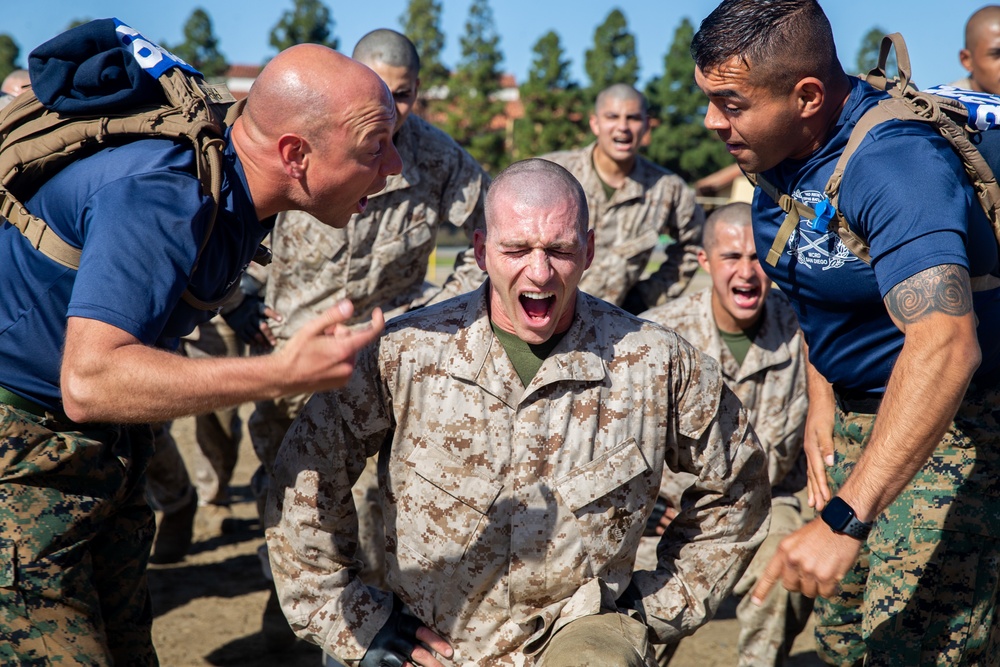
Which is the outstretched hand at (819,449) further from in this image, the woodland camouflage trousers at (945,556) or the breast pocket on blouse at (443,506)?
the breast pocket on blouse at (443,506)

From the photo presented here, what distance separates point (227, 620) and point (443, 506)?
2967 mm

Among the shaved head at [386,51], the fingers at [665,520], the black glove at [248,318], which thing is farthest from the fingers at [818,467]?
the shaved head at [386,51]

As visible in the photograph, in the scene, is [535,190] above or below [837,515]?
above

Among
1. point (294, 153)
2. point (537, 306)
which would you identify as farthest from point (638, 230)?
point (294, 153)

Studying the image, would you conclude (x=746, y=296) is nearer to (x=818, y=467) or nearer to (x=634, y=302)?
(x=818, y=467)

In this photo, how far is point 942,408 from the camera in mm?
2668

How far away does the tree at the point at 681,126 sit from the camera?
47.0 metres

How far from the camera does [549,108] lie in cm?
4506

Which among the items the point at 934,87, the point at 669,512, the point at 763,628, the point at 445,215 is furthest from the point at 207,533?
the point at 934,87

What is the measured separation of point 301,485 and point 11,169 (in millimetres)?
1301

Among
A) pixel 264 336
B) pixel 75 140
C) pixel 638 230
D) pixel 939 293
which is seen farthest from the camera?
pixel 638 230

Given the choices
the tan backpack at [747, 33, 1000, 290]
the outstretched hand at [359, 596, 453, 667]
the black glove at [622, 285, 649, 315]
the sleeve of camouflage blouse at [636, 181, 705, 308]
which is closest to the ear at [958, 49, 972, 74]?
the sleeve of camouflage blouse at [636, 181, 705, 308]

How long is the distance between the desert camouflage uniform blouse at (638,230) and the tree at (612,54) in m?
40.4

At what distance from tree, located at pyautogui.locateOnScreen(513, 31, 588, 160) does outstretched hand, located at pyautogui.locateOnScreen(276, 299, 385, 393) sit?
41.9 meters
